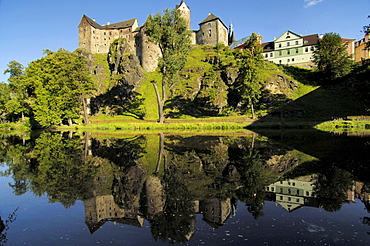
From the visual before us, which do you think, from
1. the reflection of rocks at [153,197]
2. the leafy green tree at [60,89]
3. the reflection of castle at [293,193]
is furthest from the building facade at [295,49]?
the reflection of rocks at [153,197]

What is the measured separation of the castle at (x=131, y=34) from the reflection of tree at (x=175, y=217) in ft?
254

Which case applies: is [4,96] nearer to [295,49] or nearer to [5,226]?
[5,226]

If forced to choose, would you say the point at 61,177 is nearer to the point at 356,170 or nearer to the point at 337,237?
the point at 337,237

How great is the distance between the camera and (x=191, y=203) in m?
7.80

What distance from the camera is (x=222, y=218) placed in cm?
666

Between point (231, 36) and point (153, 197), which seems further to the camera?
point (231, 36)

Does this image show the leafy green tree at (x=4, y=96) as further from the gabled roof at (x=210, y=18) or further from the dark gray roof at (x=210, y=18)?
the dark gray roof at (x=210, y=18)

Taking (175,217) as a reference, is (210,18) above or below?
above

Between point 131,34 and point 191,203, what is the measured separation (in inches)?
3719

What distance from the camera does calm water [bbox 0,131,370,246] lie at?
5828 mm

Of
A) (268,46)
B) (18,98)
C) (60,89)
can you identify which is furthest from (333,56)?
(18,98)

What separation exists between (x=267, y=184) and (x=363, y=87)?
1829 inches

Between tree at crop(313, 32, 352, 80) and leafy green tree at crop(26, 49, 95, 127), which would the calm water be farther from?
tree at crop(313, 32, 352, 80)

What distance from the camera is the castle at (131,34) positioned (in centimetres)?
8750
